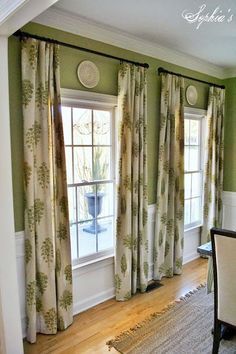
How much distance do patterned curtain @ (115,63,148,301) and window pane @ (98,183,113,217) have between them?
0.19m

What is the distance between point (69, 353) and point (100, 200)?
1.35 meters

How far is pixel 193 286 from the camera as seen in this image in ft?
10.8

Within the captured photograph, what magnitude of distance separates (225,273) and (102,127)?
1725 mm

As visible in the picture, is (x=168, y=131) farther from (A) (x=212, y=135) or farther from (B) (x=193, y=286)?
(B) (x=193, y=286)

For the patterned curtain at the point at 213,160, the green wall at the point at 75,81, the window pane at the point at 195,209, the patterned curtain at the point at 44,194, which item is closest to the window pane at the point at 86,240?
the patterned curtain at the point at 44,194

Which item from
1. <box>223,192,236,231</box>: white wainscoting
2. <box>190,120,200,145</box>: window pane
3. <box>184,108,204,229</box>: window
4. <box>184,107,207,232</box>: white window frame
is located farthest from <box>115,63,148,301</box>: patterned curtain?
<box>223,192,236,231</box>: white wainscoting

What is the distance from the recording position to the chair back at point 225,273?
6.15 ft

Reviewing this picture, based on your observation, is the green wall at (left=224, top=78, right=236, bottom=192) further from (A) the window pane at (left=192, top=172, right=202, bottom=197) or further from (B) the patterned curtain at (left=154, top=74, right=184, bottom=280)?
(B) the patterned curtain at (left=154, top=74, right=184, bottom=280)

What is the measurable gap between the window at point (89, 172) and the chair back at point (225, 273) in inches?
50.9

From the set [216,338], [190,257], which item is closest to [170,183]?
[190,257]

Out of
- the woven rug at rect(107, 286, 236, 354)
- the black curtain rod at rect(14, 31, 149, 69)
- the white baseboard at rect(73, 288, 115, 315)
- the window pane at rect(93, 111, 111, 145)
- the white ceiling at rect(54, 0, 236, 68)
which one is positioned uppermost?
the white ceiling at rect(54, 0, 236, 68)

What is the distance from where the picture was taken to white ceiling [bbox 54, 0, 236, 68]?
2.25 metres

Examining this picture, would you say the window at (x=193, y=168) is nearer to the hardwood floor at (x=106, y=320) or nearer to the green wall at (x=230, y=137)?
the green wall at (x=230, y=137)

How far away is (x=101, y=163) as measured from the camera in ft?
9.72
